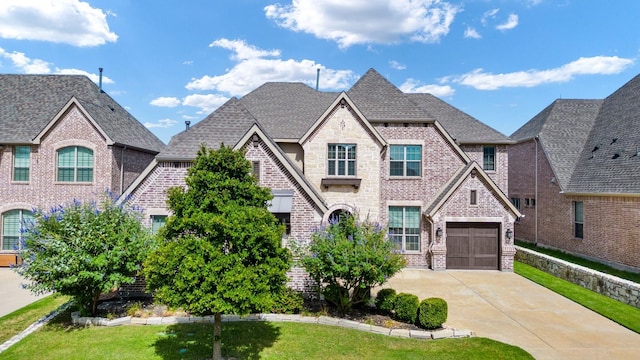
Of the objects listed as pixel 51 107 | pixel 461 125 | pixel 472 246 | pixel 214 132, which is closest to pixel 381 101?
pixel 461 125

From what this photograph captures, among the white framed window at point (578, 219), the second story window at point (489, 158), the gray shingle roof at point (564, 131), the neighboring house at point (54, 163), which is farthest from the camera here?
the gray shingle roof at point (564, 131)

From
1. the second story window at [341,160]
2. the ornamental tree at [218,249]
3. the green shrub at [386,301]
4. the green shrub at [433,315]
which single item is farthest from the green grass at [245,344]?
the second story window at [341,160]

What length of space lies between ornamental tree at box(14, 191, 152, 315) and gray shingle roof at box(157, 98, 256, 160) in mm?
3800

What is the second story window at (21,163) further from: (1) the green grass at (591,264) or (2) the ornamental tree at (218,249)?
(1) the green grass at (591,264)

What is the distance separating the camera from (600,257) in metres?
19.1

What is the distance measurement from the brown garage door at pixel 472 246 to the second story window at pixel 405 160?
12.1ft

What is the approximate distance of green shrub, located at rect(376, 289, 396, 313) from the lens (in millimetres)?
11363

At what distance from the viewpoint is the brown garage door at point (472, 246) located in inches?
730

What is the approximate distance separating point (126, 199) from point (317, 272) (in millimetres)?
8248

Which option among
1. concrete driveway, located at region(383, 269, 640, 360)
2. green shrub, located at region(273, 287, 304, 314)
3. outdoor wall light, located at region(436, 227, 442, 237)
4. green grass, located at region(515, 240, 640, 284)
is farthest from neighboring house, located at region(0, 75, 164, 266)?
green grass, located at region(515, 240, 640, 284)

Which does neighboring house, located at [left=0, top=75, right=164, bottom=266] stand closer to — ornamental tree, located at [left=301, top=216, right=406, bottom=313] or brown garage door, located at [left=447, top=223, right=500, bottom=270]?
ornamental tree, located at [left=301, top=216, right=406, bottom=313]

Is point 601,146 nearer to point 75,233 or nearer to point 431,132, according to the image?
point 431,132

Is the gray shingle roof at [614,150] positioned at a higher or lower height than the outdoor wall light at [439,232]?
higher

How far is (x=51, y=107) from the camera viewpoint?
20.5 meters
